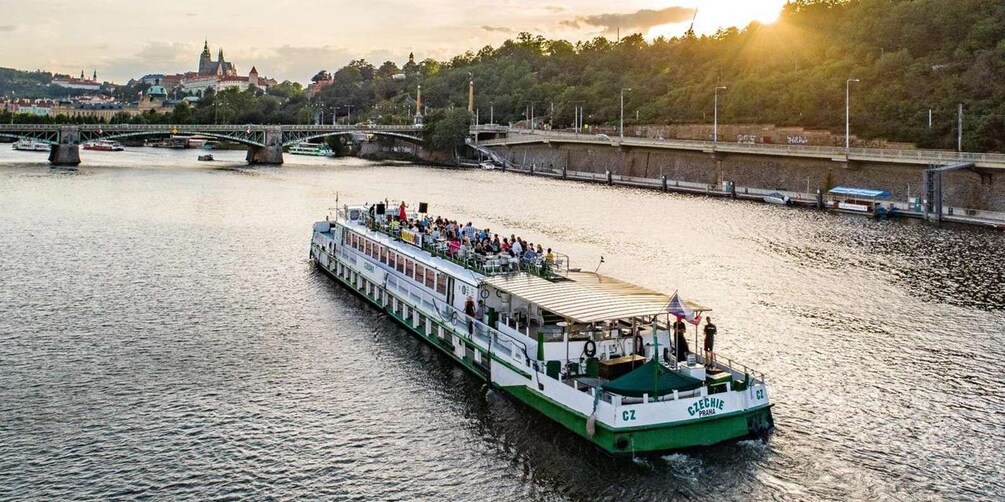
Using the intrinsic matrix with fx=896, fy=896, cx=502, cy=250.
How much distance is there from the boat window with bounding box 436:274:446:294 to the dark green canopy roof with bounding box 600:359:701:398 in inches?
401

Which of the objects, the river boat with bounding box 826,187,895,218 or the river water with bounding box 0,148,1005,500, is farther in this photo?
the river boat with bounding box 826,187,895,218

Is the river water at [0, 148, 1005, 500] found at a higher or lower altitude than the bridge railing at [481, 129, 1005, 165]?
lower

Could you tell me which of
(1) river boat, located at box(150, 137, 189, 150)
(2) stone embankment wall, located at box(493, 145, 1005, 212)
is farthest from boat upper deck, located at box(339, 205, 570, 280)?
(1) river boat, located at box(150, 137, 189, 150)

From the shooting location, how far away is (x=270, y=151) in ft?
438

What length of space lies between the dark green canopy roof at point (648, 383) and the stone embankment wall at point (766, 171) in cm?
5461

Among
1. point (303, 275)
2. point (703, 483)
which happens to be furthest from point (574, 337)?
point (303, 275)

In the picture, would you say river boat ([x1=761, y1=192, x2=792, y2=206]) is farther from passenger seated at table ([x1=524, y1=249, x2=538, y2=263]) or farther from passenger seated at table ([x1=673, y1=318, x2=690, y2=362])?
passenger seated at table ([x1=673, y1=318, x2=690, y2=362])

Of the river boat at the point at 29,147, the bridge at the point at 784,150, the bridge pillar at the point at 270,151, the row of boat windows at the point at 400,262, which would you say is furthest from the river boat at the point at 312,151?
the row of boat windows at the point at 400,262

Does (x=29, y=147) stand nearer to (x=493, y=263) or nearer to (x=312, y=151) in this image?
(x=312, y=151)

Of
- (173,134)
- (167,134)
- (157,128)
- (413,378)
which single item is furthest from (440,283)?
(157,128)

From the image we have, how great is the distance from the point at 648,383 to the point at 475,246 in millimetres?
11557

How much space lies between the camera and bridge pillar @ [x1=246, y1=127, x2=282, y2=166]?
133375mm

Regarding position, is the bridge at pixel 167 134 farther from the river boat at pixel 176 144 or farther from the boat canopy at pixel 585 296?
the boat canopy at pixel 585 296

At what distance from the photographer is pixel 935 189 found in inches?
2591
